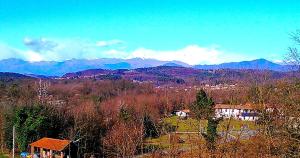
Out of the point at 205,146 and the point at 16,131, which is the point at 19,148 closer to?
the point at 16,131

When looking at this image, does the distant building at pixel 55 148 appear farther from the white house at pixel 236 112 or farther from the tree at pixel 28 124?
the white house at pixel 236 112

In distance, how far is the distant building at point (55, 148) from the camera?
2966 cm

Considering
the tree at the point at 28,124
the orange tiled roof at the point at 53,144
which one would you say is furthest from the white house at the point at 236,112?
the tree at the point at 28,124

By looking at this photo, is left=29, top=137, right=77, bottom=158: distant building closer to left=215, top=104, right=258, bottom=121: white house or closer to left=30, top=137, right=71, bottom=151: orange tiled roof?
left=30, top=137, right=71, bottom=151: orange tiled roof

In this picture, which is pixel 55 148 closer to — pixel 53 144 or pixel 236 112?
pixel 53 144

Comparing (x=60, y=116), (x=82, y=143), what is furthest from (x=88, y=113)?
(x=82, y=143)

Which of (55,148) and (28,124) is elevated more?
(28,124)

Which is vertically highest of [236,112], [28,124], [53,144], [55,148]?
[236,112]

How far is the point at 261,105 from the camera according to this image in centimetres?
866

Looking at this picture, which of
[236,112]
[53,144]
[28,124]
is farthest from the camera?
[28,124]

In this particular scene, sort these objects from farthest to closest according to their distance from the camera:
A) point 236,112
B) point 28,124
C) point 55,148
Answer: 1. point 28,124
2. point 55,148
3. point 236,112

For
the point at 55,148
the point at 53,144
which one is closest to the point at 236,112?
the point at 55,148

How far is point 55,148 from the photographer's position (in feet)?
97.3

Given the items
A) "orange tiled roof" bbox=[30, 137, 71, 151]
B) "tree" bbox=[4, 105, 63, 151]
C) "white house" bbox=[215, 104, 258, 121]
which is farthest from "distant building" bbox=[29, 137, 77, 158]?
"white house" bbox=[215, 104, 258, 121]
